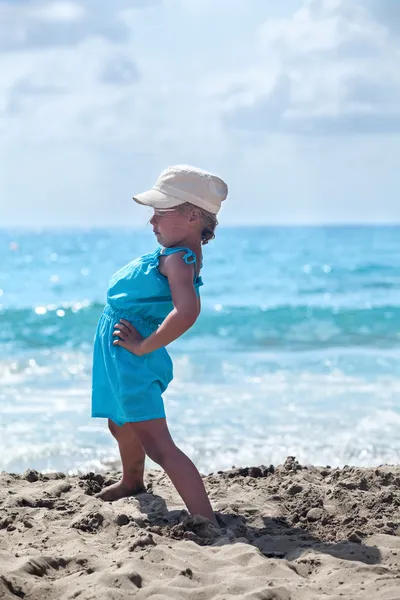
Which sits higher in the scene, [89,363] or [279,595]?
[89,363]

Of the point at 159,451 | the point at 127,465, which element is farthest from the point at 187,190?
the point at 127,465

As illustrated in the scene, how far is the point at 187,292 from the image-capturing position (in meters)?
3.71

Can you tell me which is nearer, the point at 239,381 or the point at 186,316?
the point at 186,316

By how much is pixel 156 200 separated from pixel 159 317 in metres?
0.54

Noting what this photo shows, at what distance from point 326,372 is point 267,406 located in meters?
2.48

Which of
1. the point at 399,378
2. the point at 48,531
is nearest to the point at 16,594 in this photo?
the point at 48,531

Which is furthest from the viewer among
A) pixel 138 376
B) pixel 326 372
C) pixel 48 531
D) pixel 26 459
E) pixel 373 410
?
pixel 326 372

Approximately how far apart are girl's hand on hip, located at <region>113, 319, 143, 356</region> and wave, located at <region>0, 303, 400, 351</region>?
9116 millimetres

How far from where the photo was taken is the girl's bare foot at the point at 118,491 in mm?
4352

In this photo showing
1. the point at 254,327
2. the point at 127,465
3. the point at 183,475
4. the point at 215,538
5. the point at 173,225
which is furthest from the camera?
the point at 254,327

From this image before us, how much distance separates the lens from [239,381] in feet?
30.8

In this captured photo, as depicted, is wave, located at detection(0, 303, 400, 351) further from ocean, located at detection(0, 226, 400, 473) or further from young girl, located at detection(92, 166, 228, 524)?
young girl, located at detection(92, 166, 228, 524)

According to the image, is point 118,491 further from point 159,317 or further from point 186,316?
point 186,316

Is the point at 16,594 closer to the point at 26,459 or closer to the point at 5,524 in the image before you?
the point at 5,524
